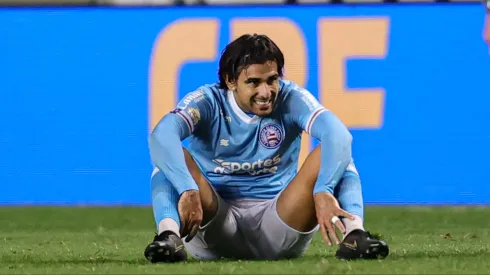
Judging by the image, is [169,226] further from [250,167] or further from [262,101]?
[262,101]

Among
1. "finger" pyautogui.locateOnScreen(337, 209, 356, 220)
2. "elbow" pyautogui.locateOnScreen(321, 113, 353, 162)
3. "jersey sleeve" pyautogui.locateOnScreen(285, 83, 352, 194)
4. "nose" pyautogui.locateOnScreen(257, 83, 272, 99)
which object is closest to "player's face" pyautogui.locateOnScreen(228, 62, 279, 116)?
"nose" pyautogui.locateOnScreen(257, 83, 272, 99)

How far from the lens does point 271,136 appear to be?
479cm

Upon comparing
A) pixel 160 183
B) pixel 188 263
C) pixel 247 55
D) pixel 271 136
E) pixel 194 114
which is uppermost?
pixel 247 55

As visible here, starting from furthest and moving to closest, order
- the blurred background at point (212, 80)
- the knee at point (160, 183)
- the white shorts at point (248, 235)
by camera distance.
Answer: the blurred background at point (212, 80)
the white shorts at point (248, 235)
the knee at point (160, 183)

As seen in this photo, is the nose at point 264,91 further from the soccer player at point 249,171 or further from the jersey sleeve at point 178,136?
the jersey sleeve at point 178,136

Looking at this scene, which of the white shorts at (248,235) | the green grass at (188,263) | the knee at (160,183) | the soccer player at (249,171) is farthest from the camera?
the white shorts at (248,235)

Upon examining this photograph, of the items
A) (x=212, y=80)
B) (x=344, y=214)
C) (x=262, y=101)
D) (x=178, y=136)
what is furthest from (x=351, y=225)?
(x=212, y=80)

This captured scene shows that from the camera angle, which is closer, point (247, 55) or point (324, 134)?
point (324, 134)

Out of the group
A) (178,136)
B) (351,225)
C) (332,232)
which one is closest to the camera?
(332,232)

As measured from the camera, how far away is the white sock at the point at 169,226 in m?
4.48

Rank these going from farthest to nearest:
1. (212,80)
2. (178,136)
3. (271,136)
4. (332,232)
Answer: (212,80) < (271,136) < (178,136) < (332,232)

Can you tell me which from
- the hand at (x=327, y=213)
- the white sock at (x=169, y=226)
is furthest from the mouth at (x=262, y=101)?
the white sock at (x=169, y=226)

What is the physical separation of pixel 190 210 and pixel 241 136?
48 centimetres

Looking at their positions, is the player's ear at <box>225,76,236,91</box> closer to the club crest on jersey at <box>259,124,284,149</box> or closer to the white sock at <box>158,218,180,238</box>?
the club crest on jersey at <box>259,124,284,149</box>
